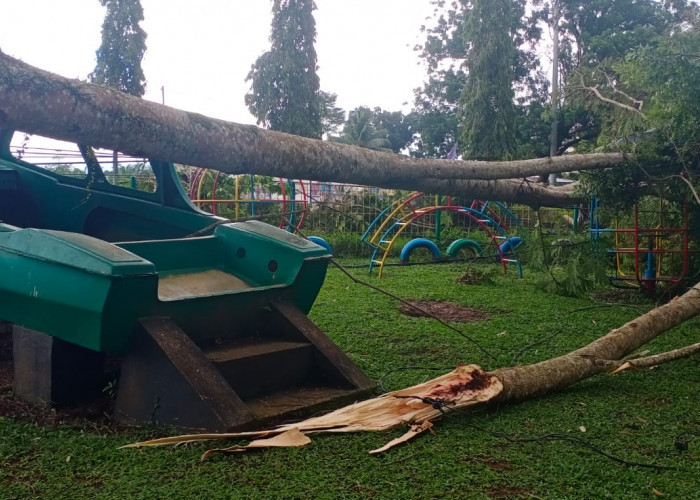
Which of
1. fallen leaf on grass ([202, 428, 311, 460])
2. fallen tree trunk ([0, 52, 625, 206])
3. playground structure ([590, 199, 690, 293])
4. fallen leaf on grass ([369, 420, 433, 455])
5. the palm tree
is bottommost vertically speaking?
fallen leaf on grass ([202, 428, 311, 460])

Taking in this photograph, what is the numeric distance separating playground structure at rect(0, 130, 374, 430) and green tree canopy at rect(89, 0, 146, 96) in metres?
23.9

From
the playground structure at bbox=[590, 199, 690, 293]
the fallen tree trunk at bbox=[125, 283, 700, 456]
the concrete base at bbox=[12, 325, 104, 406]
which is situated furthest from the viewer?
the playground structure at bbox=[590, 199, 690, 293]

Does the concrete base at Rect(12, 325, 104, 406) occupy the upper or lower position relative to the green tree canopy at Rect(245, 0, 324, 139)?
lower

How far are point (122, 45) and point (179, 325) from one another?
26154mm

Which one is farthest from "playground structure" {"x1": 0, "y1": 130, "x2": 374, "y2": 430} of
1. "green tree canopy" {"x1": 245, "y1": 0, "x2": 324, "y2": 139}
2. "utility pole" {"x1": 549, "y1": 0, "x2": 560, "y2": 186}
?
"green tree canopy" {"x1": 245, "y1": 0, "x2": 324, "y2": 139}

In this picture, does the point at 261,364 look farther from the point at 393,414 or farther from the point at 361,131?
the point at 361,131

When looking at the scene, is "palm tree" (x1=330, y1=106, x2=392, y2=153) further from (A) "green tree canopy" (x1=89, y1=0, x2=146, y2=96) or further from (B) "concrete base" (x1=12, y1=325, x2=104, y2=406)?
(B) "concrete base" (x1=12, y1=325, x2=104, y2=406)

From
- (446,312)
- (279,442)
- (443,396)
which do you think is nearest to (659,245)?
(446,312)

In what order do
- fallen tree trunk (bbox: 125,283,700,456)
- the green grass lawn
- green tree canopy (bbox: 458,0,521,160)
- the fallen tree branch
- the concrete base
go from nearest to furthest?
the green grass lawn, fallen tree trunk (bbox: 125,283,700,456), the concrete base, the fallen tree branch, green tree canopy (bbox: 458,0,521,160)

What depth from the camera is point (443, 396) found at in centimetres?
334

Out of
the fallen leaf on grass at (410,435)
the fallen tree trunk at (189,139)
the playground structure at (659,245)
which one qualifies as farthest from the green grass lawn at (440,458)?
the playground structure at (659,245)

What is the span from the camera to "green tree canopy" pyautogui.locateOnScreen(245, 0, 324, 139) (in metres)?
27.4

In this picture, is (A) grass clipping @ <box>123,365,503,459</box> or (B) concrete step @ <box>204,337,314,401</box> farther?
(B) concrete step @ <box>204,337,314,401</box>

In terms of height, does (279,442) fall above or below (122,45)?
below
